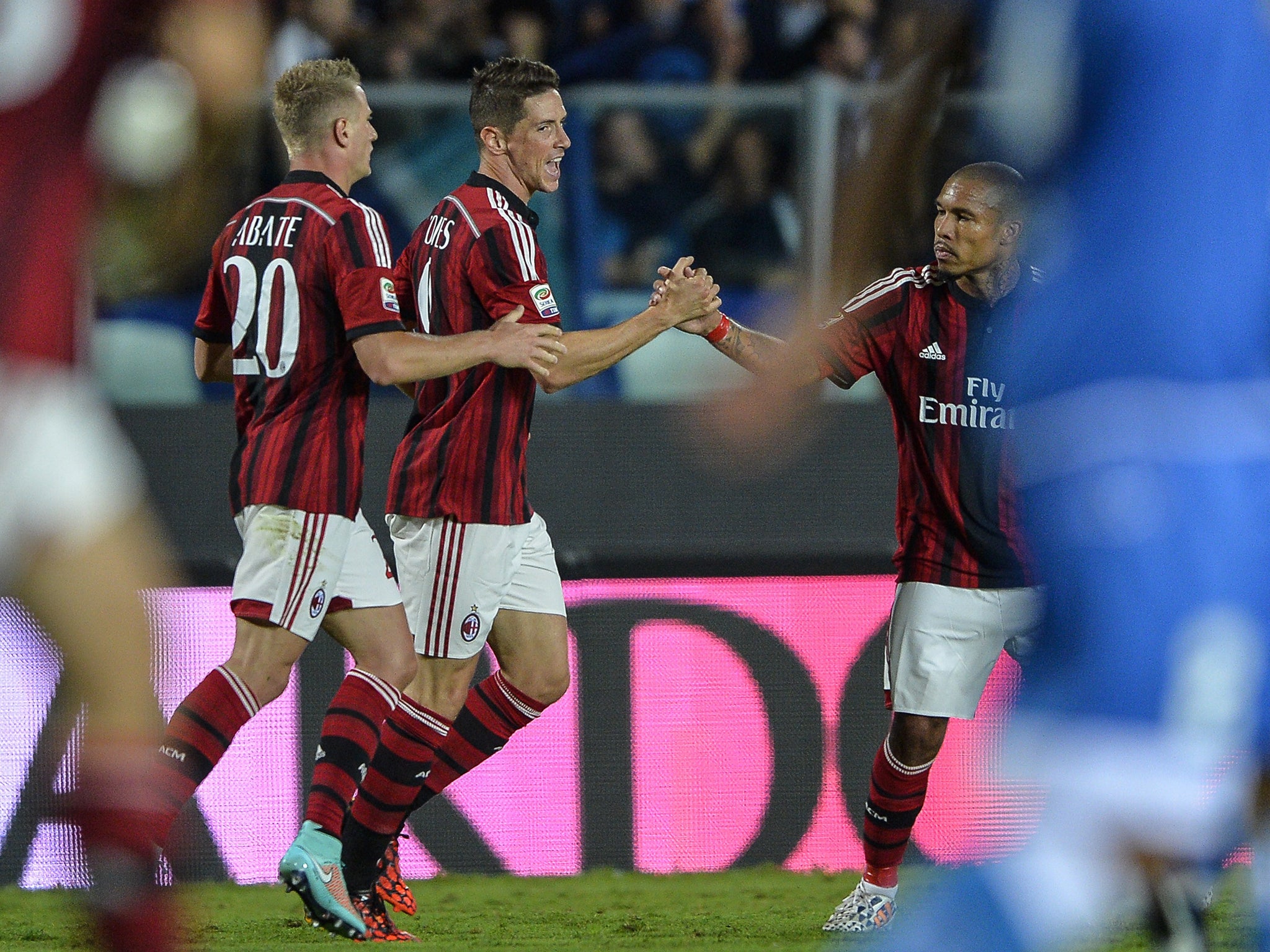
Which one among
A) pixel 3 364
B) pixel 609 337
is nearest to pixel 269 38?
pixel 609 337

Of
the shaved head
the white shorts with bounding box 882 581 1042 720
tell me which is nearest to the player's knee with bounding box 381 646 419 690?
the white shorts with bounding box 882 581 1042 720

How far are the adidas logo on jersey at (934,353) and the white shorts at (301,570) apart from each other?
1.49 m

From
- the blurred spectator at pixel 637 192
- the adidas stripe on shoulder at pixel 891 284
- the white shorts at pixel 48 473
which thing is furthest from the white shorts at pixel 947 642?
the white shorts at pixel 48 473

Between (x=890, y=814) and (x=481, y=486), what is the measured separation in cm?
134

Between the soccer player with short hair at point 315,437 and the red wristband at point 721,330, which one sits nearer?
the soccer player with short hair at point 315,437

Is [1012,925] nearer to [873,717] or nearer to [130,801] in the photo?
[130,801]

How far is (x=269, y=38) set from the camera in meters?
6.88

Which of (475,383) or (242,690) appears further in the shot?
(475,383)

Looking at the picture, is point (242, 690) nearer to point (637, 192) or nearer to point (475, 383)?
point (475, 383)

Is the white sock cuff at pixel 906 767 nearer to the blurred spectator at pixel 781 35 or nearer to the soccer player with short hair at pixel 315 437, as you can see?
the soccer player with short hair at pixel 315 437

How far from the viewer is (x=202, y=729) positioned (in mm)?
3902

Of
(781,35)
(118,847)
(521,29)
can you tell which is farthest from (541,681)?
(781,35)

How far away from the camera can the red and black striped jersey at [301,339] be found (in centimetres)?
411

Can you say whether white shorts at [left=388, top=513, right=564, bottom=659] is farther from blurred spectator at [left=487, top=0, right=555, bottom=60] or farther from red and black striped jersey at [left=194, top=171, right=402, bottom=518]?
blurred spectator at [left=487, top=0, right=555, bottom=60]
